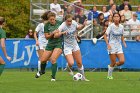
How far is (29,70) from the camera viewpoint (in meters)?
28.7

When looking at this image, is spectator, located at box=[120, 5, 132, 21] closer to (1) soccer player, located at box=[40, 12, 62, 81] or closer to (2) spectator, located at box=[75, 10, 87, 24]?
(2) spectator, located at box=[75, 10, 87, 24]

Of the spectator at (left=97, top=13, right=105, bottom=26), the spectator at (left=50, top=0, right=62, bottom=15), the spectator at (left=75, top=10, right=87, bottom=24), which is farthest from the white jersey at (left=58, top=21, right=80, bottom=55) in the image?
the spectator at (left=50, top=0, right=62, bottom=15)

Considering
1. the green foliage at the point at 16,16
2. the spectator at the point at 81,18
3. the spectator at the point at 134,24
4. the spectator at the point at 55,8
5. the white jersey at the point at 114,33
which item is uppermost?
the white jersey at the point at 114,33

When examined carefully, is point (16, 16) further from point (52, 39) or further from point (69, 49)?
point (69, 49)

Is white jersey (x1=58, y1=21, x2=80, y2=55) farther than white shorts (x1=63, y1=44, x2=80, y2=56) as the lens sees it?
No

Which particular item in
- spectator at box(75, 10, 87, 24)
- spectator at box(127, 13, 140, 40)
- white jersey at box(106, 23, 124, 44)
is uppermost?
white jersey at box(106, 23, 124, 44)

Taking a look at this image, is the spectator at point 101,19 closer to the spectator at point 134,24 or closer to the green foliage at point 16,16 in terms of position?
the spectator at point 134,24

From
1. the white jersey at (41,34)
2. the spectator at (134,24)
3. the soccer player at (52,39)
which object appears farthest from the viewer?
the spectator at (134,24)

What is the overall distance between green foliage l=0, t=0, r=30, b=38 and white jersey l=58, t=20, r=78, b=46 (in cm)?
2455

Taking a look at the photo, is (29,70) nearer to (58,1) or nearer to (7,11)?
(58,1)

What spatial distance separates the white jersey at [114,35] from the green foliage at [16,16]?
23.3 metres

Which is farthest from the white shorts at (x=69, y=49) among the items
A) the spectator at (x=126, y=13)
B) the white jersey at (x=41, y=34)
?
the spectator at (x=126, y=13)

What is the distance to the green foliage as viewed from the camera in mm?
44031

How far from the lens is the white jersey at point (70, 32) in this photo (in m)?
18.9
